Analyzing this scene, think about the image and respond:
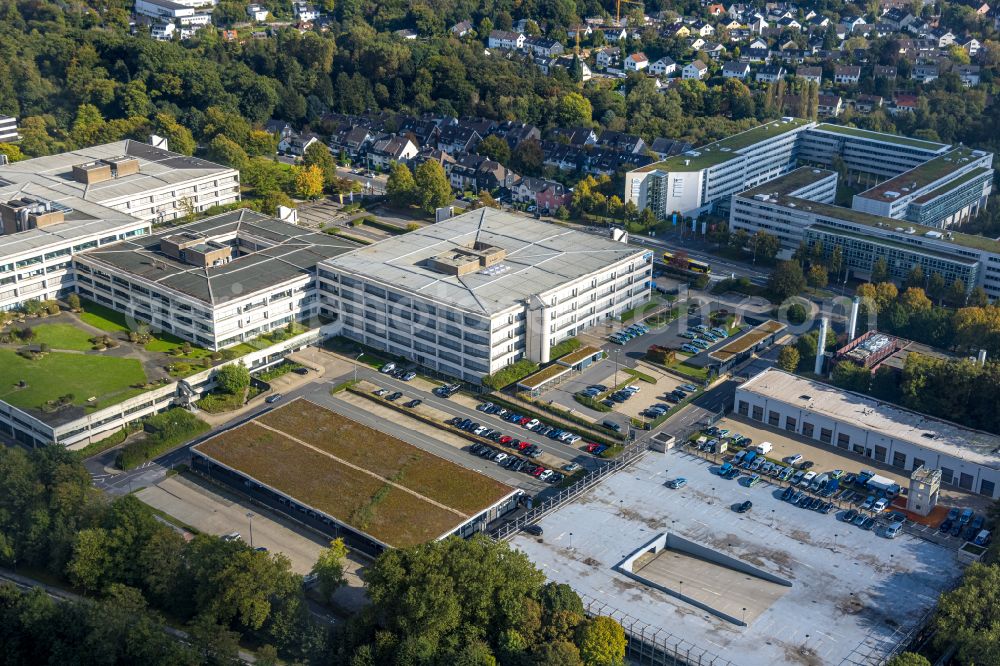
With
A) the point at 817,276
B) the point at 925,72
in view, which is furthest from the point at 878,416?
the point at 925,72

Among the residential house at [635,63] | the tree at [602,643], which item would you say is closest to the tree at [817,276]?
the tree at [602,643]

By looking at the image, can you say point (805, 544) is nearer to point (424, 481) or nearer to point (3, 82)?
point (424, 481)

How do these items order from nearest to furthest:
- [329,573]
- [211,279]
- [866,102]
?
[329,573] → [211,279] → [866,102]

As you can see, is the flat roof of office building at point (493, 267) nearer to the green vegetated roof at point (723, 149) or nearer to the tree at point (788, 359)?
the tree at point (788, 359)

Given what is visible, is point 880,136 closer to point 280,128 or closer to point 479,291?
point 479,291

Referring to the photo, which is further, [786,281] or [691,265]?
[691,265]

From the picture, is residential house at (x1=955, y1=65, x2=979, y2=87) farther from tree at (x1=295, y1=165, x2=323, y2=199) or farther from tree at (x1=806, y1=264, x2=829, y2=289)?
tree at (x1=295, y1=165, x2=323, y2=199)
